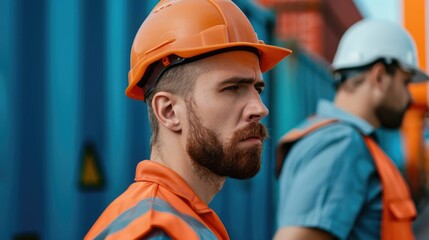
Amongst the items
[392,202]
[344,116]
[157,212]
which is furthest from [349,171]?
[157,212]

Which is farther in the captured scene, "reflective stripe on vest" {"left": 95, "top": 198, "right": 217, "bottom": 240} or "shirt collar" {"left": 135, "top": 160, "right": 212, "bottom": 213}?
"shirt collar" {"left": 135, "top": 160, "right": 212, "bottom": 213}

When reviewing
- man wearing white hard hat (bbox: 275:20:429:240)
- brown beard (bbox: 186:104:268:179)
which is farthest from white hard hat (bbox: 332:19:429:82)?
brown beard (bbox: 186:104:268:179)

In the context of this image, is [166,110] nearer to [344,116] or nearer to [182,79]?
[182,79]

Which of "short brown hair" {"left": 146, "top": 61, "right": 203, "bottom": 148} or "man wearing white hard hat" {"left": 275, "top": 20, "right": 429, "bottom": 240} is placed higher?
"short brown hair" {"left": 146, "top": 61, "right": 203, "bottom": 148}

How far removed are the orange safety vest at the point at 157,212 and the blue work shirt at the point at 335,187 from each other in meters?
1.37

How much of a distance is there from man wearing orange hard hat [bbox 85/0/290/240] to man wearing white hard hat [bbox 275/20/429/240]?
138 centimetres

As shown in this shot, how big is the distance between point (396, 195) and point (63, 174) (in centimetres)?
171

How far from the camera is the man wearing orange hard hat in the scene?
1.64 m

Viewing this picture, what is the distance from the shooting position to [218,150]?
165cm

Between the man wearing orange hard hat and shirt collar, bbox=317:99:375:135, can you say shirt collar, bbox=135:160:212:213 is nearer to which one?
the man wearing orange hard hat

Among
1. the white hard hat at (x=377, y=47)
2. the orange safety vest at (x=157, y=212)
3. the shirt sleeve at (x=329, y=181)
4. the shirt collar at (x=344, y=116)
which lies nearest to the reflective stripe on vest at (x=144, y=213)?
the orange safety vest at (x=157, y=212)

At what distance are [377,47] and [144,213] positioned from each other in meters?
2.58

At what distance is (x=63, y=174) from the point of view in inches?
145

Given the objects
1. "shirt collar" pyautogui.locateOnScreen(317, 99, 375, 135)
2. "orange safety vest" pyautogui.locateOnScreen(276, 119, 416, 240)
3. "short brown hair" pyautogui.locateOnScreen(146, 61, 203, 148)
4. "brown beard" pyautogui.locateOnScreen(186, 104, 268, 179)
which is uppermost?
"short brown hair" pyautogui.locateOnScreen(146, 61, 203, 148)
